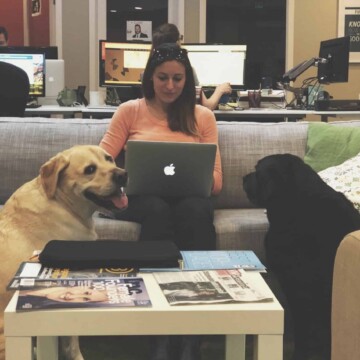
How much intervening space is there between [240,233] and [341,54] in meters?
3.08

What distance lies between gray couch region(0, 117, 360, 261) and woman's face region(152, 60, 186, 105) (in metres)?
0.35

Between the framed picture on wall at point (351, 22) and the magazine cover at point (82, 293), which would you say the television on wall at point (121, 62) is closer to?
the framed picture on wall at point (351, 22)

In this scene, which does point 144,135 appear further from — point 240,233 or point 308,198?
point 308,198

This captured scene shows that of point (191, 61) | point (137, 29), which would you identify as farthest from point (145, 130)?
point (137, 29)

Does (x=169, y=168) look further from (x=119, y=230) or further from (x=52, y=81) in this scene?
(x=52, y=81)

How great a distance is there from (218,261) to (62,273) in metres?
0.40

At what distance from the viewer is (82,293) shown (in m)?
1.24

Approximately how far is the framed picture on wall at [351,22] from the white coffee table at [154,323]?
6.64 m

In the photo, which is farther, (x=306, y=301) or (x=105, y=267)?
(x=306, y=301)

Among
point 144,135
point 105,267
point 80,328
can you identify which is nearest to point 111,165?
point 144,135

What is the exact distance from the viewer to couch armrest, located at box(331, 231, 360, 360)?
1301mm

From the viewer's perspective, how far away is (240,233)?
7.93 ft

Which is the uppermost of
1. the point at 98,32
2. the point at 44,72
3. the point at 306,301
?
the point at 98,32

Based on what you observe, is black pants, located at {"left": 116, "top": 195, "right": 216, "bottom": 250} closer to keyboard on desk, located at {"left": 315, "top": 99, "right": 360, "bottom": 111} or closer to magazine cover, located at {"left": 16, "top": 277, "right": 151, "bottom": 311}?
magazine cover, located at {"left": 16, "top": 277, "right": 151, "bottom": 311}
